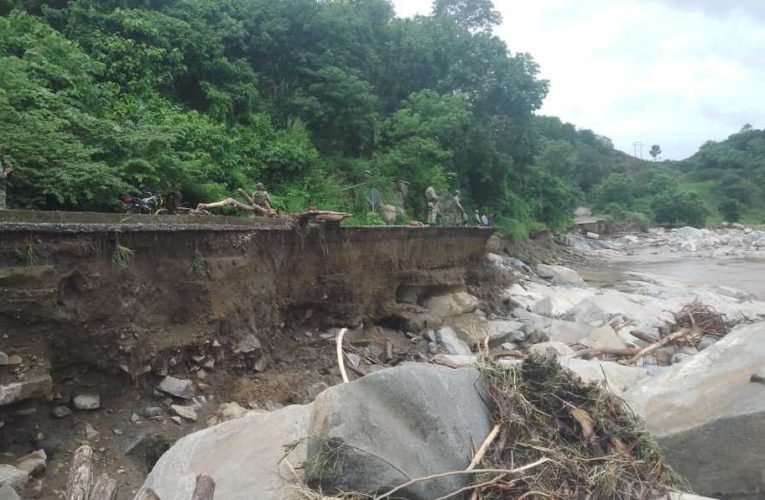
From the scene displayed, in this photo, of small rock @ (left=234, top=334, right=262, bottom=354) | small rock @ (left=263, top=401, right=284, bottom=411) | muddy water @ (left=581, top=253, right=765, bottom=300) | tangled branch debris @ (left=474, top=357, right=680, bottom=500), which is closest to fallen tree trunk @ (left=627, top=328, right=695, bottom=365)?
small rock @ (left=263, top=401, right=284, bottom=411)

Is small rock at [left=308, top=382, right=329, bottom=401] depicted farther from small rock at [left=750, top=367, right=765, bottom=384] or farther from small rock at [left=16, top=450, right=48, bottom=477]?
small rock at [left=750, top=367, right=765, bottom=384]

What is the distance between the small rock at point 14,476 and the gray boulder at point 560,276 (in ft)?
59.5

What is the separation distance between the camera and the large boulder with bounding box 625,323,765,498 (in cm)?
392

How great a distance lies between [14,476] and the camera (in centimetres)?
438

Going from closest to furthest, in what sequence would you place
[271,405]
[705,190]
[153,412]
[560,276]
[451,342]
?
[153,412] → [271,405] → [451,342] → [560,276] → [705,190]

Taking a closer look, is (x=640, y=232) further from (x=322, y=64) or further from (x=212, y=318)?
(x=212, y=318)

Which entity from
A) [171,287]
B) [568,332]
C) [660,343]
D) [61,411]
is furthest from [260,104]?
[61,411]

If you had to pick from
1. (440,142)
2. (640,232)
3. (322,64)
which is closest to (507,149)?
(440,142)

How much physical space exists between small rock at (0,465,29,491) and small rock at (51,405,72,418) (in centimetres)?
84

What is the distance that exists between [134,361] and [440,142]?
58.7ft

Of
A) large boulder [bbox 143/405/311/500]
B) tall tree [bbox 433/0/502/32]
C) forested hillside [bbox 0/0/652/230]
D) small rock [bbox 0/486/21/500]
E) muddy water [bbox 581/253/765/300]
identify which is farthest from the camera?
tall tree [bbox 433/0/502/32]

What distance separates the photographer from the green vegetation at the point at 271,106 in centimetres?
860

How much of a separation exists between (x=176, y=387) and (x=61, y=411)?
4.22 ft

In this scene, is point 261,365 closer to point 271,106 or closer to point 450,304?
point 450,304
